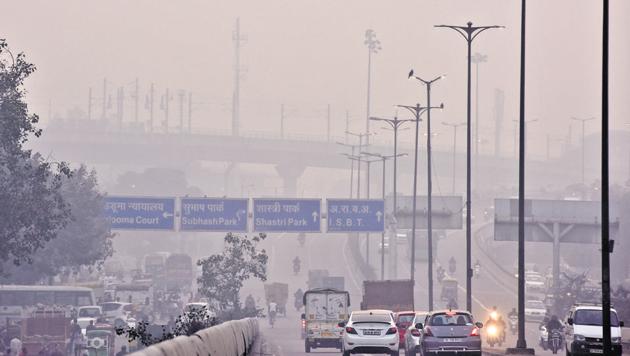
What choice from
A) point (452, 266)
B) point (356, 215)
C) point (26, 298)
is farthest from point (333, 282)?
point (26, 298)

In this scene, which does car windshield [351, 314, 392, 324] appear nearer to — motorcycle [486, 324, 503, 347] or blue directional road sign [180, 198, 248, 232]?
motorcycle [486, 324, 503, 347]

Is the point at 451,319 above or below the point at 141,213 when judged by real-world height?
below

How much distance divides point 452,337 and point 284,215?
209 feet

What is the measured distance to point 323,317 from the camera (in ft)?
243

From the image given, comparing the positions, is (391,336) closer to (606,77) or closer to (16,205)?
(606,77)

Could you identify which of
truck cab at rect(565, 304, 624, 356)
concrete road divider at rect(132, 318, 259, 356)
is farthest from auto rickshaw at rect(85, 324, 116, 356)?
concrete road divider at rect(132, 318, 259, 356)

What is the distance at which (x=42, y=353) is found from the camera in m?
71.2

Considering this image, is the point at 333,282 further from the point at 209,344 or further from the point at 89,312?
the point at 209,344

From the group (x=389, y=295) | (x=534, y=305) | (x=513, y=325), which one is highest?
(x=389, y=295)

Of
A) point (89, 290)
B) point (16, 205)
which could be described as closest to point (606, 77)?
point (16, 205)

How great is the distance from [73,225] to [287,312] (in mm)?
34506

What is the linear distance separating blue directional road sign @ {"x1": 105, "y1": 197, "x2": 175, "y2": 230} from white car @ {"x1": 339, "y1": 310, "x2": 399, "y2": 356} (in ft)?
189

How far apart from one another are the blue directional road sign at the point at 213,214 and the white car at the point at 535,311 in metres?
23.1

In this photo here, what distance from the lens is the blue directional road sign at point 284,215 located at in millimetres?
113062
